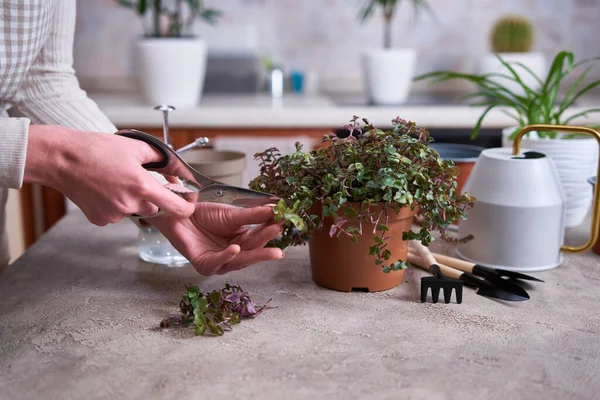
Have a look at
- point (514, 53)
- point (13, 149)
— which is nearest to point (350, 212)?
point (13, 149)

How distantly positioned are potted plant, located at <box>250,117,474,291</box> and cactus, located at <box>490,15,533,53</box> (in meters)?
1.95

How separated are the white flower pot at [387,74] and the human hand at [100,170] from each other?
6.04 ft

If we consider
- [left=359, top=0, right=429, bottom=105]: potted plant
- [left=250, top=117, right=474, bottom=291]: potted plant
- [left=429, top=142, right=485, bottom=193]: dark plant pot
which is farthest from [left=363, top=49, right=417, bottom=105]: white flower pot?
[left=250, top=117, right=474, bottom=291]: potted plant

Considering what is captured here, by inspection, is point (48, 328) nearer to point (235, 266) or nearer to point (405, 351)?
point (235, 266)

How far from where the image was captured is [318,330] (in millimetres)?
816

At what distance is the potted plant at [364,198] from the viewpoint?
87 centimetres

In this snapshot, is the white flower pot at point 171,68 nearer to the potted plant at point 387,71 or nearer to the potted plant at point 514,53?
the potted plant at point 387,71

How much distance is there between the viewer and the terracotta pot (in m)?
0.92

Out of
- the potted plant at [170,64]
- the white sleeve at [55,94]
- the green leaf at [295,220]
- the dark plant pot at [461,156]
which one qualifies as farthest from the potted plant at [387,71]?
the green leaf at [295,220]

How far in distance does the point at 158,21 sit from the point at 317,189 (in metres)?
1.85

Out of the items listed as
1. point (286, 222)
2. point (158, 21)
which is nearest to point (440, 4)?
point (158, 21)

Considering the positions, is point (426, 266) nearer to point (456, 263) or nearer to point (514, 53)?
point (456, 263)

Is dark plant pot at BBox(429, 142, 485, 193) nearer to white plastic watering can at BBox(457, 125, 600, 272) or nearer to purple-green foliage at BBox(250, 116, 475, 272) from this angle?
white plastic watering can at BBox(457, 125, 600, 272)

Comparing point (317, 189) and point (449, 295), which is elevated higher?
point (317, 189)
